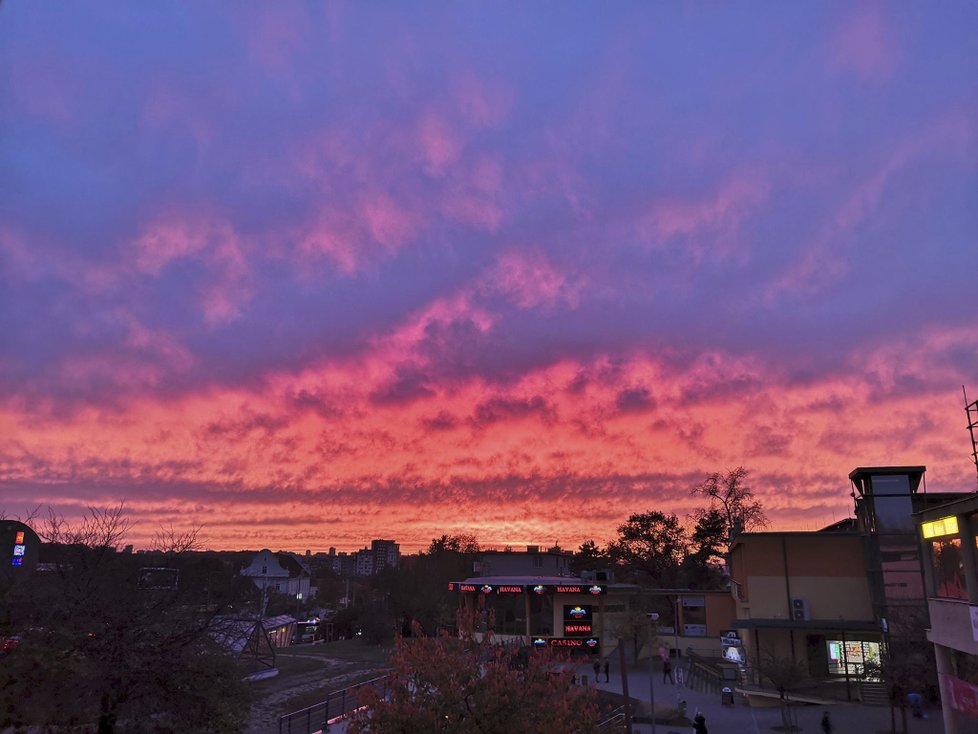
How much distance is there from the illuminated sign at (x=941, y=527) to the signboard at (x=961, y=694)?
423cm

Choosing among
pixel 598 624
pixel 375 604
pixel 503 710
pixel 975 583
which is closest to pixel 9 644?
pixel 503 710

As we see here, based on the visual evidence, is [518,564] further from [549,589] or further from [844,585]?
[844,585]

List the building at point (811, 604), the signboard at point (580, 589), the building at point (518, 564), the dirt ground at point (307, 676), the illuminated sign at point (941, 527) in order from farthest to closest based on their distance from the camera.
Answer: the building at point (518, 564)
the signboard at point (580, 589)
the building at point (811, 604)
the dirt ground at point (307, 676)
the illuminated sign at point (941, 527)

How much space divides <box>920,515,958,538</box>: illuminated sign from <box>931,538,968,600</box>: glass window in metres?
0.20

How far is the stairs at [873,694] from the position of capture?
34812mm

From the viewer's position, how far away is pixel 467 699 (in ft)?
40.6

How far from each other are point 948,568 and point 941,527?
52.4 inches

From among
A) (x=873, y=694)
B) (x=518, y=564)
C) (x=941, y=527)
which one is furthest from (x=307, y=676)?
(x=941, y=527)

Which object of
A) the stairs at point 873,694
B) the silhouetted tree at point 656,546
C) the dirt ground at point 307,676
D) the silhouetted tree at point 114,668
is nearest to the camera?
the silhouetted tree at point 114,668

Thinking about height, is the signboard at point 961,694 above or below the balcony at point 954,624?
below

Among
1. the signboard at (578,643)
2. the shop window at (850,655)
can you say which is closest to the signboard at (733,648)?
the shop window at (850,655)

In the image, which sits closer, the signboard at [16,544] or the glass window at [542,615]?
the signboard at [16,544]

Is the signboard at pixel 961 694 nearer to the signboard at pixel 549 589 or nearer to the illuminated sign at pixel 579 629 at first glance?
the signboard at pixel 549 589

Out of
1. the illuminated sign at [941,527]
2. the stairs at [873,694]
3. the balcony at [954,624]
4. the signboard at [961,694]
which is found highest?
the illuminated sign at [941,527]
